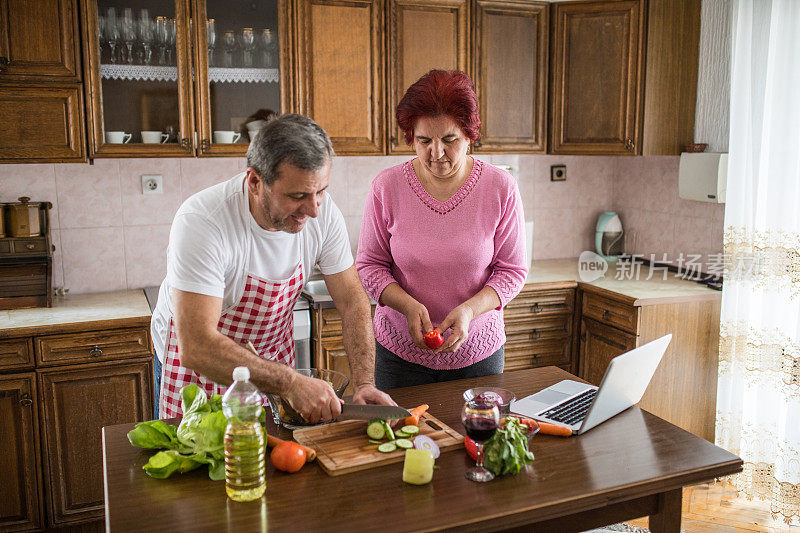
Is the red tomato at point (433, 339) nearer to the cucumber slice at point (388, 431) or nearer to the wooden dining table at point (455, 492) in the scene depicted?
the wooden dining table at point (455, 492)

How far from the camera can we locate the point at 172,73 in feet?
9.92

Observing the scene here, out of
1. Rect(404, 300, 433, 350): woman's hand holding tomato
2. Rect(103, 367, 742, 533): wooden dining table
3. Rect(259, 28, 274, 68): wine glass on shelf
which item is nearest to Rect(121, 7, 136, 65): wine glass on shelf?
Rect(259, 28, 274, 68): wine glass on shelf

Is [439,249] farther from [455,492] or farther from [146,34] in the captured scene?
[146,34]

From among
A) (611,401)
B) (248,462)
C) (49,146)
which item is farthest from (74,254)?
(611,401)

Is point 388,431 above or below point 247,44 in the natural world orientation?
below

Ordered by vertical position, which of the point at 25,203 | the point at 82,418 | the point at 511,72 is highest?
the point at 511,72

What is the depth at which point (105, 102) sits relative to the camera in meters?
2.95

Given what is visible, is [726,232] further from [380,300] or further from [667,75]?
[380,300]

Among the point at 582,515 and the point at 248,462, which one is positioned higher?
the point at 248,462

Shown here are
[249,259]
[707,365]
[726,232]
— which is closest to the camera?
[249,259]

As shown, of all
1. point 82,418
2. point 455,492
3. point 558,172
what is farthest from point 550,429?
point 558,172

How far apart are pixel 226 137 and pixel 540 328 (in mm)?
1698

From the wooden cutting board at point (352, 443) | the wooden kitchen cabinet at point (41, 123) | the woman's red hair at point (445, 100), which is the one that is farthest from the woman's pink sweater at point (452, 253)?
the wooden kitchen cabinet at point (41, 123)

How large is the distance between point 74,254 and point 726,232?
9.39ft
